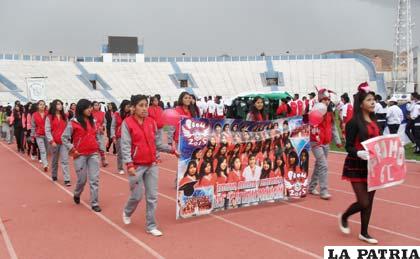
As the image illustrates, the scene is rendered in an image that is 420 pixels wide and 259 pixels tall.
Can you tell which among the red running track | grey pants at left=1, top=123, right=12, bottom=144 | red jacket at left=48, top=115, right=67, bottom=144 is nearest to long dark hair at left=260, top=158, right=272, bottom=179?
the red running track

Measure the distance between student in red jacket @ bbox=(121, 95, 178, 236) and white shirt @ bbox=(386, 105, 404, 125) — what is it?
9585mm

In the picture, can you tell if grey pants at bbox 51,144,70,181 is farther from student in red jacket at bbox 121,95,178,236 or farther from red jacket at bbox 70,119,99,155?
student in red jacket at bbox 121,95,178,236

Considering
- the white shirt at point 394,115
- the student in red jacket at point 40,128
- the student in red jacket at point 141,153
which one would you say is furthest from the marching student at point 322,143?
the student in red jacket at point 40,128

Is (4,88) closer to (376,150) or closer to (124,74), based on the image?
(124,74)

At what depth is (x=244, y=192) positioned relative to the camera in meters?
6.82

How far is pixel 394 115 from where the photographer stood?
13188mm

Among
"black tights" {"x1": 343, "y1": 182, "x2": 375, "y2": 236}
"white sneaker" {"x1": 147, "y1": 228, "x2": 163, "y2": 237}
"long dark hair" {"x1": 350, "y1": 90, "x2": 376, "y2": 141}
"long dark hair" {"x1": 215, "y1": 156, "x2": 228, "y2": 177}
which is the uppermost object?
"long dark hair" {"x1": 350, "y1": 90, "x2": 376, "y2": 141}

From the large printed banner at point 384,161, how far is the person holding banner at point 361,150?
0.11m

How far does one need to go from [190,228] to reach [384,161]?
2.56 metres

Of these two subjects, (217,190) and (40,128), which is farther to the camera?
(40,128)

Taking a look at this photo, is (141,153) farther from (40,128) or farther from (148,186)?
(40,128)

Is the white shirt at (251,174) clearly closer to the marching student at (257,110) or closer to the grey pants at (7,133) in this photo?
the marching student at (257,110)

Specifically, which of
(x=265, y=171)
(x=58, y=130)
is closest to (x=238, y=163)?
(x=265, y=171)

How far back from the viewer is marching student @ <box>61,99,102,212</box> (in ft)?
23.1
